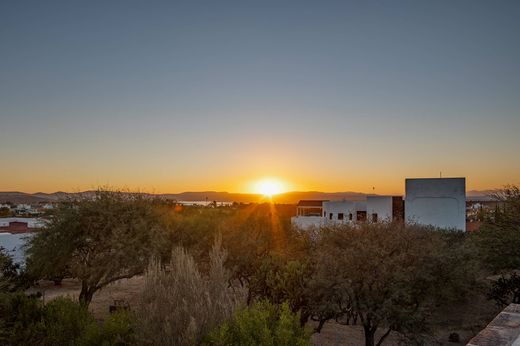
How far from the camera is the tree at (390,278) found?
1260 centimetres

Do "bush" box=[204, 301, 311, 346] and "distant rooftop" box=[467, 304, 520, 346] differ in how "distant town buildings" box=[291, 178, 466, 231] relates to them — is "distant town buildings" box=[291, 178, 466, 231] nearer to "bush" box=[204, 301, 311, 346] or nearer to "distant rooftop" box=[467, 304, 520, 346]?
"bush" box=[204, 301, 311, 346]

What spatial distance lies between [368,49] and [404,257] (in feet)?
27.6

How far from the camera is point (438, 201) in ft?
134

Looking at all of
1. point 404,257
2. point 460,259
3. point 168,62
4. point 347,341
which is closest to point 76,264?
point 168,62

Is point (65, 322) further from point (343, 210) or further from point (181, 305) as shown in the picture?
point (343, 210)

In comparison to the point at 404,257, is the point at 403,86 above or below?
above

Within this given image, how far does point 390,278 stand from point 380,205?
1394 inches

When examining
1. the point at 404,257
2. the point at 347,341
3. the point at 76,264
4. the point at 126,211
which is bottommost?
the point at 347,341

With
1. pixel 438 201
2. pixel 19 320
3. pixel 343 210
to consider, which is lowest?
pixel 19 320

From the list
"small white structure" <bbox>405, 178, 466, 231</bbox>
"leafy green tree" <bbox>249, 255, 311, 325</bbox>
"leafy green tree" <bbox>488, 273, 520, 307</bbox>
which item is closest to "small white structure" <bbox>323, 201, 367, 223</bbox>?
"small white structure" <bbox>405, 178, 466, 231</bbox>

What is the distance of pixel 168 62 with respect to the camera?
1698cm

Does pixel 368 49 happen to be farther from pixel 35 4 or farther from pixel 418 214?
pixel 418 214

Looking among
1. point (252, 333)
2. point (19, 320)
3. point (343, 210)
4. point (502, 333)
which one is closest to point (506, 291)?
point (502, 333)

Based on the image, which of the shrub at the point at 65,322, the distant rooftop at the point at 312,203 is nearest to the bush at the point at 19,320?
the shrub at the point at 65,322
